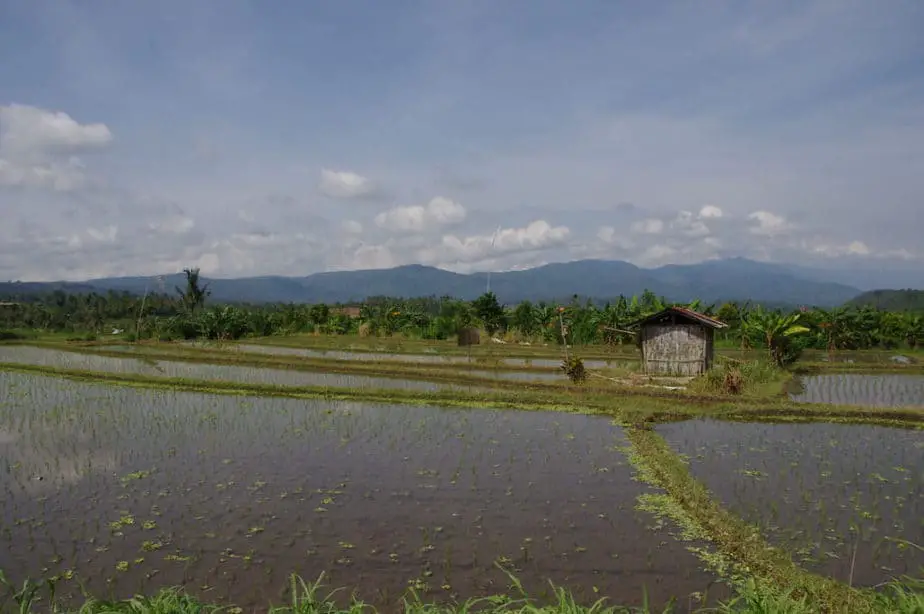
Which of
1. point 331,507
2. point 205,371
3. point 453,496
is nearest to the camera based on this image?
point 331,507

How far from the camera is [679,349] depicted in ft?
59.1

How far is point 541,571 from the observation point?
18.7 feet

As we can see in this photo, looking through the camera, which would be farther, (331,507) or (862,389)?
(862,389)

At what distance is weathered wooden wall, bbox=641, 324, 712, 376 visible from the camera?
17.9 m

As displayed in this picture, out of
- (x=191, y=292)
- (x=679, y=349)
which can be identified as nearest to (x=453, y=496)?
(x=679, y=349)

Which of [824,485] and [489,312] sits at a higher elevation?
[489,312]

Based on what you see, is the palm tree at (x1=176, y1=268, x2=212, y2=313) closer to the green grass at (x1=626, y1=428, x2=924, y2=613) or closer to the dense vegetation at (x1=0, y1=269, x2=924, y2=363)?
the dense vegetation at (x1=0, y1=269, x2=924, y2=363)

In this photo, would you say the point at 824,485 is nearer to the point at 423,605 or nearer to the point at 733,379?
the point at 423,605

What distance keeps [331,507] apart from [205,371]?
1396 centimetres

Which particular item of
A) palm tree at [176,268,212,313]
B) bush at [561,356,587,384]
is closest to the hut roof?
bush at [561,356,587,384]

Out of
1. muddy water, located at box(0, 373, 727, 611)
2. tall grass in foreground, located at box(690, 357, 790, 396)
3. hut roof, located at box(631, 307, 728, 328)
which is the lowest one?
muddy water, located at box(0, 373, 727, 611)

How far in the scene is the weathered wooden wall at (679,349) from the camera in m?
17.9

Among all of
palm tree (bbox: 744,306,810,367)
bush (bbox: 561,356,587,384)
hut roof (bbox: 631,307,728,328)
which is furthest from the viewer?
palm tree (bbox: 744,306,810,367)

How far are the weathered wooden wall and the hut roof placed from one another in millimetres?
187
